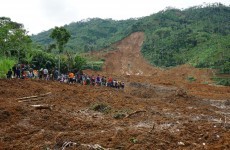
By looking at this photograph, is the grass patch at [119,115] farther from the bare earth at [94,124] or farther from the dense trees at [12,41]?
the dense trees at [12,41]

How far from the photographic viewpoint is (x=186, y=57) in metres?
56.4

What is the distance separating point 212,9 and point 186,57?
33.0 metres

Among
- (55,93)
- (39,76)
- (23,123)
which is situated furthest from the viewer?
(39,76)

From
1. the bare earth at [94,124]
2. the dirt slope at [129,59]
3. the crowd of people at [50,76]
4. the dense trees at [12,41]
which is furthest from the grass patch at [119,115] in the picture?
the dirt slope at [129,59]

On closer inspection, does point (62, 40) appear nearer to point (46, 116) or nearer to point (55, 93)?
point (55, 93)

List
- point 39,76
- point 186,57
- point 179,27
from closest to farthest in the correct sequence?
1. point 39,76
2. point 186,57
3. point 179,27

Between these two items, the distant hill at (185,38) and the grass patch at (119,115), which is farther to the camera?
the distant hill at (185,38)

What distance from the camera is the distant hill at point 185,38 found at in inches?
2026

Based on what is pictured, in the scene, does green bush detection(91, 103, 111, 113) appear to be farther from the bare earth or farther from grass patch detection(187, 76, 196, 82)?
grass patch detection(187, 76, 196, 82)

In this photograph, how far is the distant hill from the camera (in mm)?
51469

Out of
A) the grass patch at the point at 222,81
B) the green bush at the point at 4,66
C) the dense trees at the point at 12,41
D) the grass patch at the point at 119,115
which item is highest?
the dense trees at the point at 12,41

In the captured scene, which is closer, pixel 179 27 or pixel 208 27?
pixel 208 27

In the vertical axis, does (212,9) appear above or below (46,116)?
above

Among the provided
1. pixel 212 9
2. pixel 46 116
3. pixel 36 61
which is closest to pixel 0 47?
pixel 36 61
